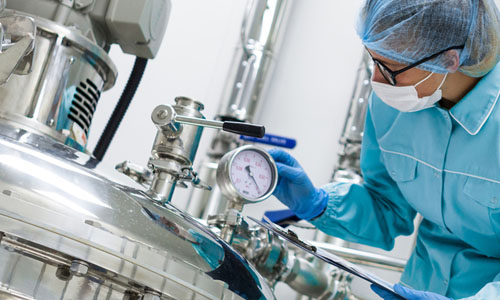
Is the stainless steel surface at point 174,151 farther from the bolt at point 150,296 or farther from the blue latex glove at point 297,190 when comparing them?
the blue latex glove at point 297,190

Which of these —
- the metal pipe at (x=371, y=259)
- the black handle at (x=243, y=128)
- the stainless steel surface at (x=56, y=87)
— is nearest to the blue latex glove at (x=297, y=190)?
the metal pipe at (x=371, y=259)

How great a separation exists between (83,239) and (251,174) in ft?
1.78

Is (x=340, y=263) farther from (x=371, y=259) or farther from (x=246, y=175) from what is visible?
(x=371, y=259)

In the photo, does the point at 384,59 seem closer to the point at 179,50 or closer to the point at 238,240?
the point at 238,240

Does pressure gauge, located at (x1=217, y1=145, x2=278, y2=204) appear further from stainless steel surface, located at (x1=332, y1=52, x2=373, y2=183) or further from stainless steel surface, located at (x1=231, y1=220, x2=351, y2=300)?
stainless steel surface, located at (x1=332, y1=52, x2=373, y2=183)

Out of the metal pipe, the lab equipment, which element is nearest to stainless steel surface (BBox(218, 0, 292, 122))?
the metal pipe

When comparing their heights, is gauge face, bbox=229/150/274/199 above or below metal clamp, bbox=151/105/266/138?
below

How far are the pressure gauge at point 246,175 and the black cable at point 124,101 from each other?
0.31m

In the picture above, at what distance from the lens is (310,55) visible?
2.38m

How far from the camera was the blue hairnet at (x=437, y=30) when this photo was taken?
1193mm

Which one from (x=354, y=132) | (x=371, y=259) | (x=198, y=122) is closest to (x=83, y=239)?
(x=198, y=122)

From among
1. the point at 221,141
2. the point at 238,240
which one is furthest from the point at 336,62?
the point at 238,240

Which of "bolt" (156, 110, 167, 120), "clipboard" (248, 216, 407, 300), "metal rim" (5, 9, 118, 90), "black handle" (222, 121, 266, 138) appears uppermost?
"metal rim" (5, 9, 118, 90)

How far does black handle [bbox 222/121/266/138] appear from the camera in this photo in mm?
1003
